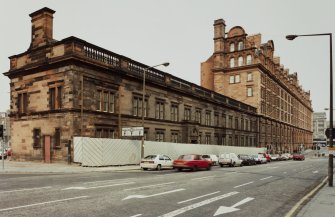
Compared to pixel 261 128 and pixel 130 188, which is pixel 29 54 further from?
pixel 261 128

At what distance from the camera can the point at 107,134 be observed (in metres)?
33.2

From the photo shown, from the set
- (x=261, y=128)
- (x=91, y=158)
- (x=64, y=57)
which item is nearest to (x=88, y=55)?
(x=64, y=57)

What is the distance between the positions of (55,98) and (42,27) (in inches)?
321

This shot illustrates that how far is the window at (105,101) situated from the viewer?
3238cm

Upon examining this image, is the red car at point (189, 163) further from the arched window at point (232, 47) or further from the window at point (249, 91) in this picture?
the arched window at point (232, 47)

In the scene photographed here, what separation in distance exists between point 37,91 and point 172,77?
58.1ft

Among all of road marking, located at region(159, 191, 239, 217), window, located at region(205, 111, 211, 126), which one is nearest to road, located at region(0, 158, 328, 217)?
road marking, located at region(159, 191, 239, 217)

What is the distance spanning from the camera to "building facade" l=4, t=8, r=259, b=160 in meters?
30.0

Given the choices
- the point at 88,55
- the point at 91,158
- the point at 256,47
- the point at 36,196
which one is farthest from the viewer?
the point at 256,47

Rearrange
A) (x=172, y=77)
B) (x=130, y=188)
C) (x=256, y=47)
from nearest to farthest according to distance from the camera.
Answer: (x=130, y=188) < (x=172, y=77) < (x=256, y=47)

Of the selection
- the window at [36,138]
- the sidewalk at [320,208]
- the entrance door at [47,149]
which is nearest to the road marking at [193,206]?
the sidewalk at [320,208]

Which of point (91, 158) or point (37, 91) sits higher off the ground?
point (37, 91)

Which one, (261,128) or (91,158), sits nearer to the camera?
(91,158)

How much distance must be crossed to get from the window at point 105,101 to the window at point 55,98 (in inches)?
135
